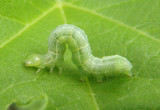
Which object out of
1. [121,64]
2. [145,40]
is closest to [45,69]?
[121,64]

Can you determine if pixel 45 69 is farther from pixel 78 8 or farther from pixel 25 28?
pixel 78 8

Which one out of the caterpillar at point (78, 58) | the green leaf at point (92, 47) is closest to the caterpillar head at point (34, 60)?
the caterpillar at point (78, 58)

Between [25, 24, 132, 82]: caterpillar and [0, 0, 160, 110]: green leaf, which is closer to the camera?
[0, 0, 160, 110]: green leaf

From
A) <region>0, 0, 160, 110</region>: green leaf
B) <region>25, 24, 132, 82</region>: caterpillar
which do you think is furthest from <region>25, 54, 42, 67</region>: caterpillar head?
<region>0, 0, 160, 110</region>: green leaf

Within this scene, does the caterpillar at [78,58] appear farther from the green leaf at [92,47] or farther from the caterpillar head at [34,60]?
the green leaf at [92,47]

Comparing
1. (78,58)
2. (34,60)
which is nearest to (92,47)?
(78,58)

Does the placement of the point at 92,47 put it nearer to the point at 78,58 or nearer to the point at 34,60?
the point at 78,58

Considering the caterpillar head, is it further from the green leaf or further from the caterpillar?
the green leaf
